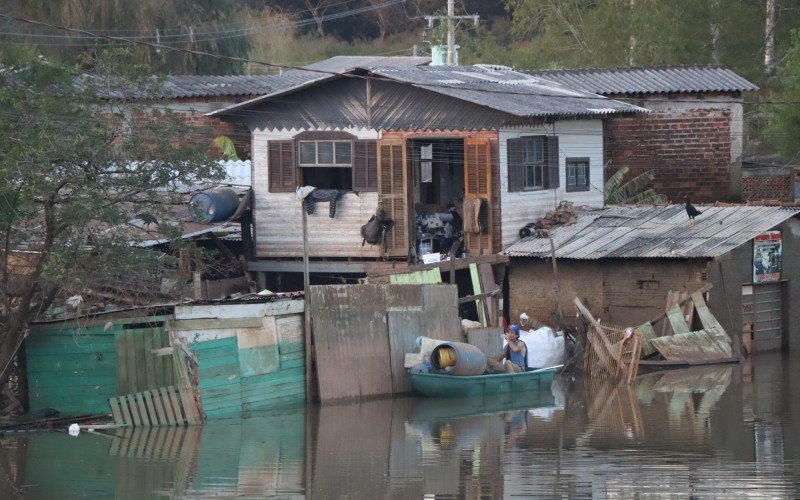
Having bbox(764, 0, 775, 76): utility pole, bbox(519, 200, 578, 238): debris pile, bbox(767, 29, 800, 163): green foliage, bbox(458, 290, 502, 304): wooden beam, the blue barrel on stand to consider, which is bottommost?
bbox(458, 290, 502, 304): wooden beam

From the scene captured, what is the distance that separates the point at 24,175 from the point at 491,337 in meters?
9.11

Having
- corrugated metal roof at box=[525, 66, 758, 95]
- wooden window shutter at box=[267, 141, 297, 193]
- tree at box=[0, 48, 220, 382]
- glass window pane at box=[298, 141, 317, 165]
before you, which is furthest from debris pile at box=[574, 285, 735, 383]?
corrugated metal roof at box=[525, 66, 758, 95]

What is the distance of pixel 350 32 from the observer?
56.5 m

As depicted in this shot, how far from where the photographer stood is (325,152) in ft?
90.4

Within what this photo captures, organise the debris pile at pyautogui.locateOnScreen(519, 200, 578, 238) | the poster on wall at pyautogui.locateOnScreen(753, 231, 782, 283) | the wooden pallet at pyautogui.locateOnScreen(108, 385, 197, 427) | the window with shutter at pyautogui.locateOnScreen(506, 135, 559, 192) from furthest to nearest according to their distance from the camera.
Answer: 1. the debris pile at pyautogui.locateOnScreen(519, 200, 578, 238)
2. the window with shutter at pyautogui.locateOnScreen(506, 135, 559, 192)
3. the poster on wall at pyautogui.locateOnScreen(753, 231, 782, 283)
4. the wooden pallet at pyautogui.locateOnScreen(108, 385, 197, 427)

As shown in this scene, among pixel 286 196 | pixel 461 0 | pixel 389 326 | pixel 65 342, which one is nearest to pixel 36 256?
pixel 65 342

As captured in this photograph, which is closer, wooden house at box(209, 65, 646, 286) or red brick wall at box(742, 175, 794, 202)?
wooden house at box(209, 65, 646, 286)

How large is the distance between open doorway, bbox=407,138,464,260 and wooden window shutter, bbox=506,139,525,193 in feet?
3.76

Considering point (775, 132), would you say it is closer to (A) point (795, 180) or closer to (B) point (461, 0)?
(A) point (795, 180)

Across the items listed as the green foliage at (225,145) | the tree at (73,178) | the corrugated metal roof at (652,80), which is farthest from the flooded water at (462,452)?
the corrugated metal roof at (652,80)

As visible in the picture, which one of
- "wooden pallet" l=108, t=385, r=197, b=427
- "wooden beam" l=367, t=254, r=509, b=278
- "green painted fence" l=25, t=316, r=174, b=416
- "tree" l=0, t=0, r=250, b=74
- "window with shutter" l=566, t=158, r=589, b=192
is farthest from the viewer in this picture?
"tree" l=0, t=0, r=250, b=74

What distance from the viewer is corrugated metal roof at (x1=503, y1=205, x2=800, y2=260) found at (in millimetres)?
25562

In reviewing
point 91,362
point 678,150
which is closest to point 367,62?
point 678,150

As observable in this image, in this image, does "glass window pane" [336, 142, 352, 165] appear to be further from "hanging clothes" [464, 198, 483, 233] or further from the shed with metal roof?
the shed with metal roof
